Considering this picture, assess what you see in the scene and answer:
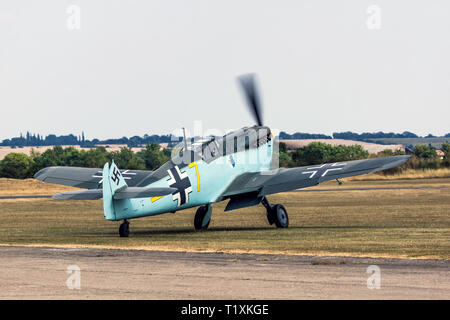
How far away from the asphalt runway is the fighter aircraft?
153 inches

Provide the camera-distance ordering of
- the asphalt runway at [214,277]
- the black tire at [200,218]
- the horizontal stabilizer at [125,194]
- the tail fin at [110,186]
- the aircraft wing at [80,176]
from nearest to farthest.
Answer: the asphalt runway at [214,277] → the horizontal stabilizer at [125,194] → the tail fin at [110,186] → the black tire at [200,218] → the aircraft wing at [80,176]

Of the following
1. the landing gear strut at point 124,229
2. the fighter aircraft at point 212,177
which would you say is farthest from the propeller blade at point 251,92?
the landing gear strut at point 124,229

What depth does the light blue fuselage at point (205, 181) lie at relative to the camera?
21219mm

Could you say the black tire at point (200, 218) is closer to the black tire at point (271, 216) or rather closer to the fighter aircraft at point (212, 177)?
the fighter aircraft at point (212, 177)

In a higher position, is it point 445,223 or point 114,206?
point 114,206

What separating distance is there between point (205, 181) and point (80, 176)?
5965mm

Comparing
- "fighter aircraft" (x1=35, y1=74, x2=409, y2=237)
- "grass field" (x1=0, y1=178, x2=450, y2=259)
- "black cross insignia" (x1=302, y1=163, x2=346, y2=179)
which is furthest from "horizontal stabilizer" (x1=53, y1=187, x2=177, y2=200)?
"black cross insignia" (x1=302, y1=163, x2=346, y2=179)

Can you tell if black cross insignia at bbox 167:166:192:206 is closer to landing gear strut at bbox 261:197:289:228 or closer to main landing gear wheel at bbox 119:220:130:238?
main landing gear wheel at bbox 119:220:130:238

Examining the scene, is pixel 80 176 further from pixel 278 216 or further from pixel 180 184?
pixel 278 216

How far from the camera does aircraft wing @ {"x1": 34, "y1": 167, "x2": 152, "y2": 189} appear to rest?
26.9 m

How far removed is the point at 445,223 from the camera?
80.4 ft

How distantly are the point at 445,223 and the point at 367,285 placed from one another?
13700mm

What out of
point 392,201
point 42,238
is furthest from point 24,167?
point 42,238
